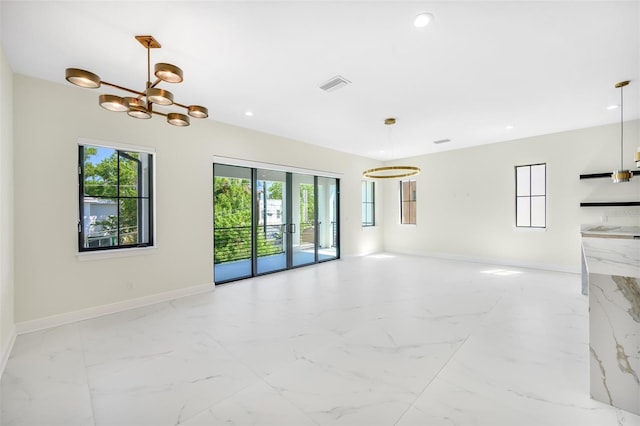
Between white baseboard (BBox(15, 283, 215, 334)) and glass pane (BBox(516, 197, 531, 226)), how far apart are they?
6941 millimetres

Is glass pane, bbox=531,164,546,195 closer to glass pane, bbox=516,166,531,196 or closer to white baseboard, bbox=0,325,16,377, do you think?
glass pane, bbox=516,166,531,196

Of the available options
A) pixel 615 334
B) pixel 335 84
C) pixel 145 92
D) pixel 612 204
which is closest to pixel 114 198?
pixel 145 92

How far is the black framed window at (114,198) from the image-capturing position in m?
3.72

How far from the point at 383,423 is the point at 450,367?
0.95m

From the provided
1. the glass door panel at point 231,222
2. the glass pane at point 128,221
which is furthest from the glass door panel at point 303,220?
the glass pane at point 128,221

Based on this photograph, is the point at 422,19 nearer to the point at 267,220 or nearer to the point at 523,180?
the point at 267,220

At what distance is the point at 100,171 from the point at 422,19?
14.0ft

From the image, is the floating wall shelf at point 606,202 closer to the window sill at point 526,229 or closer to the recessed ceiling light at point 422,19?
the window sill at point 526,229

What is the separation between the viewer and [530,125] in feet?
17.8

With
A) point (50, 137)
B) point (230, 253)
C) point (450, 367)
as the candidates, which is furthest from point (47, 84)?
point (450, 367)

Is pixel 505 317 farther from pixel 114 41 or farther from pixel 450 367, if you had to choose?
pixel 114 41

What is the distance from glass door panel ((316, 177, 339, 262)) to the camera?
23.7 feet

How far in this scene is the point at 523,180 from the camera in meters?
6.60

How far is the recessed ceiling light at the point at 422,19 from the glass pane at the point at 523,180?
222 inches
